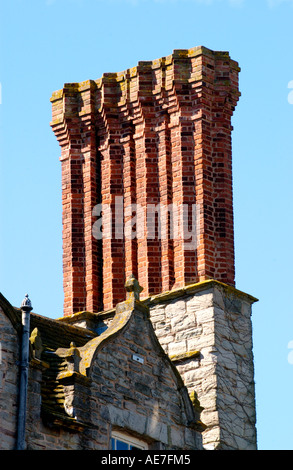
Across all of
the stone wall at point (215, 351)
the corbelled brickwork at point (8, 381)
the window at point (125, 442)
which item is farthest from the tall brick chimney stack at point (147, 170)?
the corbelled brickwork at point (8, 381)

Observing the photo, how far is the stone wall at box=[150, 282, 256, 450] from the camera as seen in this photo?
3350 cm

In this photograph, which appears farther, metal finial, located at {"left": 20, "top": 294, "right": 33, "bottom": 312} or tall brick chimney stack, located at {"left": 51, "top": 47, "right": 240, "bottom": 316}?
tall brick chimney stack, located at {"left": 51, "top": 47, "right": 240, "bottom": 316}

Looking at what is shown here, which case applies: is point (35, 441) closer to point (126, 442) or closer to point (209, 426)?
point (126, 442)

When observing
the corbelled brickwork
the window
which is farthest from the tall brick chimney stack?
the corbelled brickwork

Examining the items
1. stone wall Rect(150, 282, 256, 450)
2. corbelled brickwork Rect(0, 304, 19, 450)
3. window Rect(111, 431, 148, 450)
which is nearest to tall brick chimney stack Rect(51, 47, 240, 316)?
stone wall Rect(150, 282, 256, 450)

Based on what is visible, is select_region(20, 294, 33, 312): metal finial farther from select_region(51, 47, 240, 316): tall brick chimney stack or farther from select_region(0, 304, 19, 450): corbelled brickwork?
select_region(51, 47, 240, 316): tall brick chimney stack

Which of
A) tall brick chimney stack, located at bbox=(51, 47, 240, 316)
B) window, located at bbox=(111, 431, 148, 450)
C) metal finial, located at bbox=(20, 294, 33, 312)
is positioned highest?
tall brick chimney stack, located at bbox=(51, 47, 240, 316)

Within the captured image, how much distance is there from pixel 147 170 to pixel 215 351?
5.12 meters

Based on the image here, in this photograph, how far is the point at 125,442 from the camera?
28703 mm

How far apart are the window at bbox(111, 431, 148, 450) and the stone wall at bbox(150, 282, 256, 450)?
165 inches

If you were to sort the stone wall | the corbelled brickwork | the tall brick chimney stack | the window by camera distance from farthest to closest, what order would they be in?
the tall brick chimney stack, the stone wall, the window, the corbelled brickwork

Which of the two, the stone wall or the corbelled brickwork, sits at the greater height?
the stone wall

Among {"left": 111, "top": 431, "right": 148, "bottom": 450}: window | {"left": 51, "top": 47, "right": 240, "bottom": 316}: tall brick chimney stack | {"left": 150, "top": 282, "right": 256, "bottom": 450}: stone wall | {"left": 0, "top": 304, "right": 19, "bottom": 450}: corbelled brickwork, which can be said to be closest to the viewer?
{"left": 0, "top": 304, "right": 19, "bottom": 450}: corbelled brickwork

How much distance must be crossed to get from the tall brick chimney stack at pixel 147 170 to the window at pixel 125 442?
7.05 m
